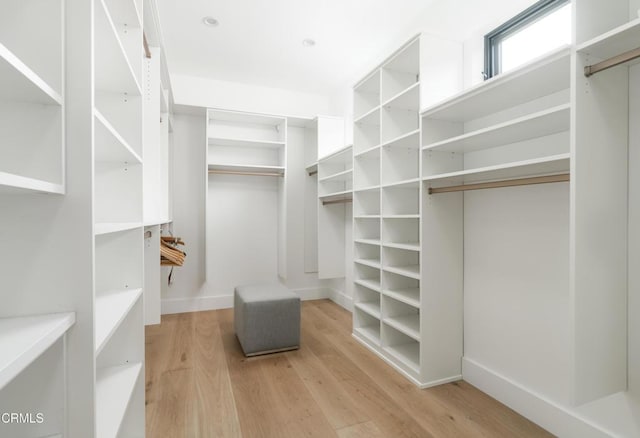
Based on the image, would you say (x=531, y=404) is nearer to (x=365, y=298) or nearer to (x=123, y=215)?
→ (x=365, y=298)

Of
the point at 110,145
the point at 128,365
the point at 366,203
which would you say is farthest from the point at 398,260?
the point at 110,145

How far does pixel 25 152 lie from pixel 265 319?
83.2 inches

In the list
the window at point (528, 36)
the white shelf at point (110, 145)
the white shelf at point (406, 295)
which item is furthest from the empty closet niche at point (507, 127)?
the white shelf at point (110, 145)

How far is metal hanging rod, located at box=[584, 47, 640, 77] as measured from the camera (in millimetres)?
1120

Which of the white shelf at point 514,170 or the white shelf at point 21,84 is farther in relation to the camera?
the white shelf at point 514,170

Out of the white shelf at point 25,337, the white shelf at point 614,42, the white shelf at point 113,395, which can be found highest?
the white shelf at point 614,42

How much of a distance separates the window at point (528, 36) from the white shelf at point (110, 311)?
2441 mm

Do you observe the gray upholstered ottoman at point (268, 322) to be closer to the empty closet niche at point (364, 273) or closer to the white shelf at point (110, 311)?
the empty closet niche at point (364, 273)

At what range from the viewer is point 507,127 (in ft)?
4.99

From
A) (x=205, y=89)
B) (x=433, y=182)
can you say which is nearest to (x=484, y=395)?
(x=433, y=182)

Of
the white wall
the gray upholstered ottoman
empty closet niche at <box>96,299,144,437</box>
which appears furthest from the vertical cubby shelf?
empty closet niche at <box>96,299,144,437</box>

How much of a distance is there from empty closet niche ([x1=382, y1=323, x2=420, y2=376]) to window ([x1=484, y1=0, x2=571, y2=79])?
2.01 m

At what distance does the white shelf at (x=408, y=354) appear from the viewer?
7.40 feet

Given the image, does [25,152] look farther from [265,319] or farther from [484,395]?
[484,395]
